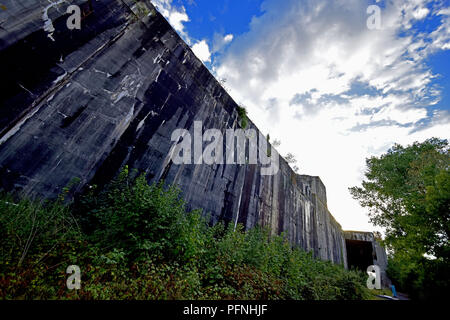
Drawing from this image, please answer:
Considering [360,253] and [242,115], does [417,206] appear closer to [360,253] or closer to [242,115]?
[242,115]

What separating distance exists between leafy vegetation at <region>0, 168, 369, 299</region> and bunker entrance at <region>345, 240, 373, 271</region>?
26.1m

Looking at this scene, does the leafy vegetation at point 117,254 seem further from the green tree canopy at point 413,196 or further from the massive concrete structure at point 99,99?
the green tree canopy at point 413,196

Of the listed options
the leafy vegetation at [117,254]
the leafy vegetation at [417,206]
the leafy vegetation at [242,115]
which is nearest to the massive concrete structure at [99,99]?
the leafy vegetation at [117,254]

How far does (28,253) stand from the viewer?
2.53 m

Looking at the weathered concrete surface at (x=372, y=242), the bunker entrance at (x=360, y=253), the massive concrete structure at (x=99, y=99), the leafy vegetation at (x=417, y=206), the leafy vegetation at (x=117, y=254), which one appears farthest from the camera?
the bunker entrance at (x=360, y=253)

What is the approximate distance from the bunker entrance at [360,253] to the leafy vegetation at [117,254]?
1027 inches

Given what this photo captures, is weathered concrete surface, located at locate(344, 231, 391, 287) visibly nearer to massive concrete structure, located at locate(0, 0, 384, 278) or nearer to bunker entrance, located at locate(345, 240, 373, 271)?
bunker entrance, located at locate(345, 240, 373, 271)

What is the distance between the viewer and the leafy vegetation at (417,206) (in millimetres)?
8516

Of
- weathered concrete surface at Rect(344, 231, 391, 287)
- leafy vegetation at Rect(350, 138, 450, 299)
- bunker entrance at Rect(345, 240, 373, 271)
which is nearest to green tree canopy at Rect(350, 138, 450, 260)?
leafy vegetation at Rect(350, 138, 450, 299)

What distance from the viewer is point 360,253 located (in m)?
26.8

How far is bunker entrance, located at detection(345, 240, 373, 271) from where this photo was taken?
2452cm

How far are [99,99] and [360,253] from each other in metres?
35.3

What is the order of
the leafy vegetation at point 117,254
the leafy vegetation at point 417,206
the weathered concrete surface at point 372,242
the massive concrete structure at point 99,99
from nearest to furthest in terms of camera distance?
the leafy vegetation at point 117,254, the massive concrete structure at point 99,99, the leafy vegetation at point 417,206, the weathered concrete surface at point 372,242

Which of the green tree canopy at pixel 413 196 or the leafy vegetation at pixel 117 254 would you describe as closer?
the leafy vegetation at pixel 117 254
